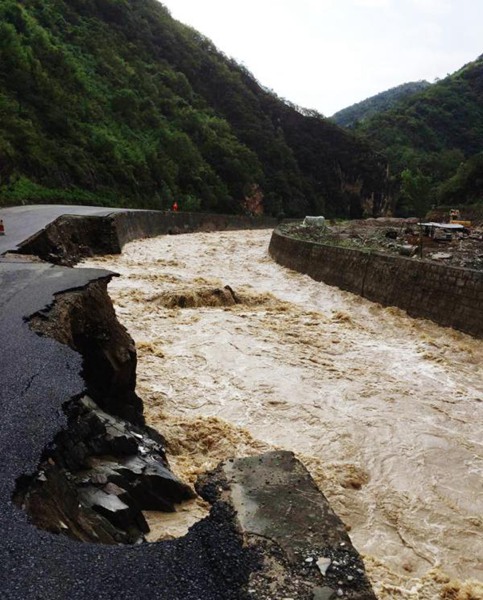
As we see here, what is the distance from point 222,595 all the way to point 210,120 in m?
60.5

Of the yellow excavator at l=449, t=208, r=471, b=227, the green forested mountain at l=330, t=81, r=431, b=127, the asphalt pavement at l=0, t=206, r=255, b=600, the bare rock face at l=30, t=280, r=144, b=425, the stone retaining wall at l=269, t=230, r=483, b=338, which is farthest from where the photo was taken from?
the green forested mountain at l=330, t=81, r=431, b=127

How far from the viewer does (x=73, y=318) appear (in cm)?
673

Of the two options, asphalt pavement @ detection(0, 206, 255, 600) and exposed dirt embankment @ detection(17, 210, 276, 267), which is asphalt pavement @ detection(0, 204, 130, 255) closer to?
exposed dirt embankment @ detection(17, 210, 276, 267)

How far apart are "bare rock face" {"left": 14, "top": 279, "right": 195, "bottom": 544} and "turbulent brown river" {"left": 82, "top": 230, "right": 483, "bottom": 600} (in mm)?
490

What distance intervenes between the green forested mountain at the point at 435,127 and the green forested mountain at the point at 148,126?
17434 mm

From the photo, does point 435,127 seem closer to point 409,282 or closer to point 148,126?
point 148,126

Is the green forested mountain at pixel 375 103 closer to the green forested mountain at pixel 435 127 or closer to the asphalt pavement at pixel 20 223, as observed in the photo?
the green forested mountain at pixel 435 127

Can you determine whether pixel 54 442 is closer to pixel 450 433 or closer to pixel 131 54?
pixel 450 433

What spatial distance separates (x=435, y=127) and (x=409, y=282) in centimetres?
10303

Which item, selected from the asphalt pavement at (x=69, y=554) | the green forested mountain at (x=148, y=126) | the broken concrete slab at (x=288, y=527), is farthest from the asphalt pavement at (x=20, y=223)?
the broken concrete slab at (x=288, y=527)

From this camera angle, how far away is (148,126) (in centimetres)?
4741

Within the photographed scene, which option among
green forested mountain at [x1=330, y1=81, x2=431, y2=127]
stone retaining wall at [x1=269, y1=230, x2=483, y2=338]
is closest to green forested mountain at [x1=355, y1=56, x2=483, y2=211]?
green forested mountain at [x1=330, y1=81, x2=431, y2=127]

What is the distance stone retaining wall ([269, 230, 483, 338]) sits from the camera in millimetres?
11977

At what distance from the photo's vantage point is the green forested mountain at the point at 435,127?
296ft
